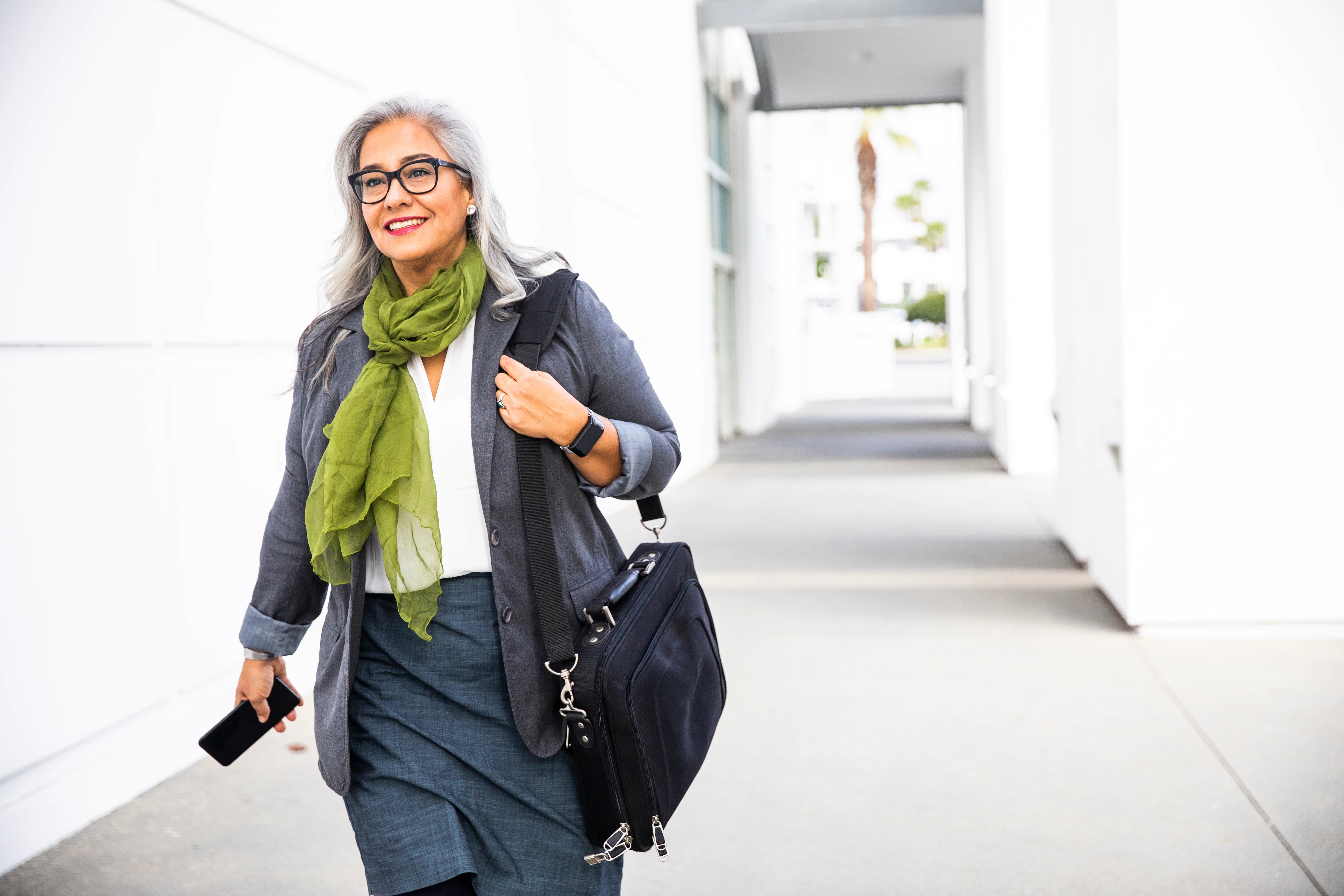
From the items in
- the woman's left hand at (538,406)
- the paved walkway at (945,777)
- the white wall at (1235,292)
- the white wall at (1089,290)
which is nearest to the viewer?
the woman's left hand at (538,406)

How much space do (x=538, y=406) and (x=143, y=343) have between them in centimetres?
260

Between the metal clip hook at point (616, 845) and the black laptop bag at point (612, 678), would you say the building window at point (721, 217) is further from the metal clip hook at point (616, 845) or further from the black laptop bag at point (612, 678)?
the metal clip hook at point (616, 845)

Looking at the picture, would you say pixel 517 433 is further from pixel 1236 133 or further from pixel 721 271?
pixel 721 271

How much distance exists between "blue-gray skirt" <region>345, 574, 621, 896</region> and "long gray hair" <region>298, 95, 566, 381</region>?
1.43 ft

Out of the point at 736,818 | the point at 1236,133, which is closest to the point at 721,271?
the point at 1236,133

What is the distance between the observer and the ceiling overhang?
1381 centimetres

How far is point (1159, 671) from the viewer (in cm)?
490

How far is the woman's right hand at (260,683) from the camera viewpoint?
2.11m

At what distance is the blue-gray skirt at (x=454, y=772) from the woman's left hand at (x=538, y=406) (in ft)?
0.87

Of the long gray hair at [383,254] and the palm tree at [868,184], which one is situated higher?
the palm tree at [868,184]

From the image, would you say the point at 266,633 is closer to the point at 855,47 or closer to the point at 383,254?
the point at 383,254

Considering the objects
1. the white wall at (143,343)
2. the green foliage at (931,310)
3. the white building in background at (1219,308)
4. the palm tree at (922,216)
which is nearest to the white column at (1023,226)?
the white building in background at (1219,308)

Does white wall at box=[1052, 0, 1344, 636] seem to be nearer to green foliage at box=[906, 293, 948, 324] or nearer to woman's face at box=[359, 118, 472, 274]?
woman's face at box=[359, 118, 472, 274]

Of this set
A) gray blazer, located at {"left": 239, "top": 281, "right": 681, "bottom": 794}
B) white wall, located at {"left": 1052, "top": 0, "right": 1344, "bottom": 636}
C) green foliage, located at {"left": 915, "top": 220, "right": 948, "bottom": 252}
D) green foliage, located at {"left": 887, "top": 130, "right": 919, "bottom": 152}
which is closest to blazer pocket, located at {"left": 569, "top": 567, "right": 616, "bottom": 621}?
gray blazer, located at {"left": 239, "top": 281, "right": 681, "bottom": 794}
